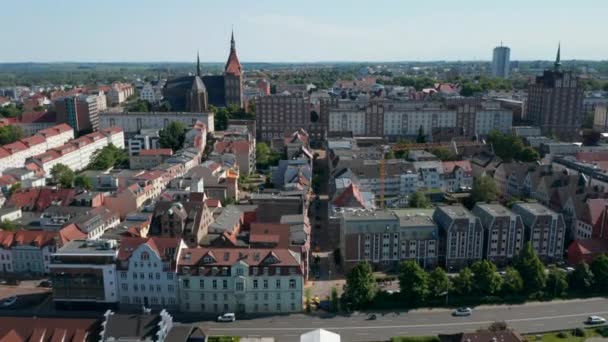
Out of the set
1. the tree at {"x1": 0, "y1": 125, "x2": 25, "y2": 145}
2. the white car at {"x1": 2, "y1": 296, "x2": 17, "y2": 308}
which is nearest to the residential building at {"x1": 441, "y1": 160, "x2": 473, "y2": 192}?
the white car at {"x1": 2, "y1": 296, "x2": 17, "y2": 308}

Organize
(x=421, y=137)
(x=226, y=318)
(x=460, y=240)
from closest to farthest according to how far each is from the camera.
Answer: (x=226, y=318)
(x=460, y=240)
(x=421, y=137)

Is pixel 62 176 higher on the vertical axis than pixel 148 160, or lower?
lower

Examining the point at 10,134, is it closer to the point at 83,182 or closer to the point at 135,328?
the point at 83,182

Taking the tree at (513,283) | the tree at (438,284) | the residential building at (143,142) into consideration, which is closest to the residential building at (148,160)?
the residential building at (143,142)

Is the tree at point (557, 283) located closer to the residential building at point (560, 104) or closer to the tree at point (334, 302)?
the tree at point (334, 302)

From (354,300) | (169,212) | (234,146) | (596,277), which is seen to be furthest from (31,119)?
(596,277)

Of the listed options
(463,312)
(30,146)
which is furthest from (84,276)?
(30,146)

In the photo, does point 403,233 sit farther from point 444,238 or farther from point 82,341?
point 82,341
